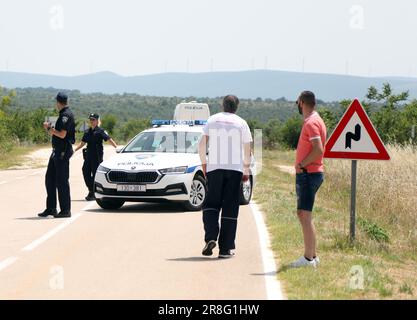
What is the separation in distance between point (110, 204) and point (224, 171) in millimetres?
6778

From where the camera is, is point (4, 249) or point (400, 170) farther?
point (400, 170)

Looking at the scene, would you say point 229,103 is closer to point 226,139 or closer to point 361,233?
point 226,139

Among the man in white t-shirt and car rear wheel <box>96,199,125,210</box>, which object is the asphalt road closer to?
car rear wheel <box>96,199,125,210</box>

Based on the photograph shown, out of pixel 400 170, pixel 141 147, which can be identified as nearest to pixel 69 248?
pixel 141 147

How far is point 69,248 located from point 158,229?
8.58ft

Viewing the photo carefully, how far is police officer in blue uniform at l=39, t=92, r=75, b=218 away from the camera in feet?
55.1

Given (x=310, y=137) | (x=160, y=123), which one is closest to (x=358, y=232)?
(x=310, y=137)

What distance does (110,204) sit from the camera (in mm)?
18750

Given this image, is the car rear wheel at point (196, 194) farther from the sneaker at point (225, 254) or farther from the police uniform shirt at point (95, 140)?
the sneaker at point (225, 254)

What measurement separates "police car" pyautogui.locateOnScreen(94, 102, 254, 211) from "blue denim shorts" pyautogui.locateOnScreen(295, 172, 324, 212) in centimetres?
688

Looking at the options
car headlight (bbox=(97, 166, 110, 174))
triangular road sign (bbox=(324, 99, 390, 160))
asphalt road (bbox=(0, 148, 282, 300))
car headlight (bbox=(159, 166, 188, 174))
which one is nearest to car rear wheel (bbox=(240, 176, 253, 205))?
asphalt road (bbox=(0, 148, 282, 300))

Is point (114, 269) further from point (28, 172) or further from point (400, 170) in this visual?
point (28, 172)

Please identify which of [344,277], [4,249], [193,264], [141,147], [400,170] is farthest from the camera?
[400,170]
